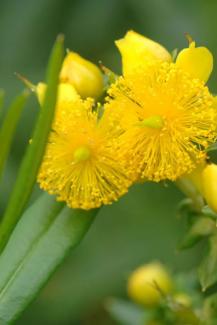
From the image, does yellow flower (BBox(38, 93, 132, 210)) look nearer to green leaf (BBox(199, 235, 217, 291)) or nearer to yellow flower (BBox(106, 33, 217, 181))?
yellow flower (BBox(106, 33, 217, 181))

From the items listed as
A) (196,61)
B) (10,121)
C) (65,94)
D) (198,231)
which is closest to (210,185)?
(198,231)

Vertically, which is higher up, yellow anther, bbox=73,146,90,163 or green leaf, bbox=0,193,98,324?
yellow anther, bbox=73,146,90,163

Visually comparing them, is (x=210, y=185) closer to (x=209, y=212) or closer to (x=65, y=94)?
(x=209, y=212)

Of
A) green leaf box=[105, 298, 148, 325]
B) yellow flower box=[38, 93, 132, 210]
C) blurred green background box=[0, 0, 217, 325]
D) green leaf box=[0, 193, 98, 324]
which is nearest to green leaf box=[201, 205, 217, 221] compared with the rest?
yellow flower box=[38, 93, 132, 210]

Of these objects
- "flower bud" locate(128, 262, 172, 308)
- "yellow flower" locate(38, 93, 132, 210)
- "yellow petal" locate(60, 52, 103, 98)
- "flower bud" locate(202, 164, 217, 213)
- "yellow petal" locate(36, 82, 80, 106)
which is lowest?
"flower bud" locate(128, 262, 172, 308)

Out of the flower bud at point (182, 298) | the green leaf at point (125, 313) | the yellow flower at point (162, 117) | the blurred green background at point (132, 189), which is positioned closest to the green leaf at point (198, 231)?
the yellow flower at point (162, 117)

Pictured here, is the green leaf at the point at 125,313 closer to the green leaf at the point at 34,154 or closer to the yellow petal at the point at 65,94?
the yellow petal at the point at 65,94

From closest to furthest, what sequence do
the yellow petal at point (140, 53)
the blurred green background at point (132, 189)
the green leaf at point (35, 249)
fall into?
1. the green leaf at point (35, 249)
2. the yellow petal at point (140, 53)
3. the blurred green background at point (132, 189)

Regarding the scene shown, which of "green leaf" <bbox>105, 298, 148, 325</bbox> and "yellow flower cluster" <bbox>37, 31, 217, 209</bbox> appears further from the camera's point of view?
"green leaf" <bbox>105, 298, 148, 325</bbox>
